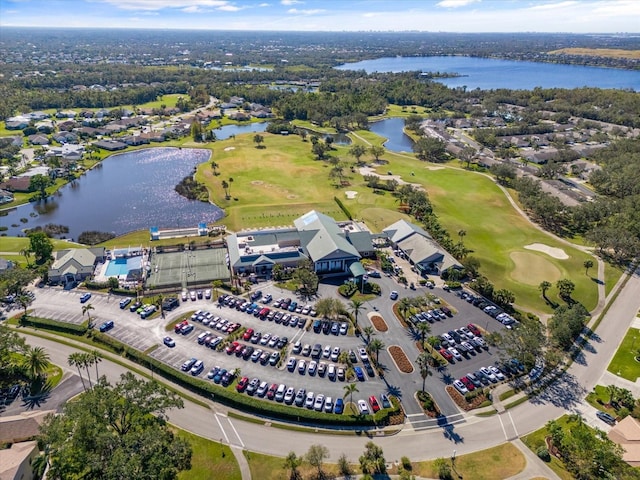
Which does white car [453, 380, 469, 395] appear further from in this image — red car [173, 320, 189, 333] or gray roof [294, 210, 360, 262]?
red car [173, 320, 189, 333]

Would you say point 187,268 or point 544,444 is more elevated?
point 544,444

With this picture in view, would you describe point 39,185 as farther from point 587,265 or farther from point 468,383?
point 587,265

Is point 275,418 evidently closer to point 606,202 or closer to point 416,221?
point 416,221

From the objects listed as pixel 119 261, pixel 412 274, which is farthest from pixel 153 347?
pixel 412 274

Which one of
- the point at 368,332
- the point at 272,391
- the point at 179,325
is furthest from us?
the point at 179,325

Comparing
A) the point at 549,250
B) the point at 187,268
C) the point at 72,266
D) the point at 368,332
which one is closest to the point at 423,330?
the point at 368,332

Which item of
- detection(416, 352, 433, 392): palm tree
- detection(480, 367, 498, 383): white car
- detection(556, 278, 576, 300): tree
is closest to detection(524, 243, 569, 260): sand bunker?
detection(556, 278, 576, 300): tree
